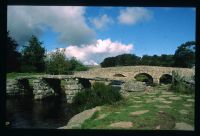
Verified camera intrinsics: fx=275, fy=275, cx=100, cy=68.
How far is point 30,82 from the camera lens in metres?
23.4

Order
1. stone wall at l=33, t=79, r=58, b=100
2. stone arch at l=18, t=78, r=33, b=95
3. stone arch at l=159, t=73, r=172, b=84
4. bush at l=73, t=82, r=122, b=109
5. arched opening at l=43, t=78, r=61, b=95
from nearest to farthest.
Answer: bush at l=73, t=82, r=122, b=109 → stone wall at l=33, t=79, r=58, b=100 → arched opening at l=43, t=78, r=61, b=95 → stone arch at l=18, t=78, r=33, b=95 → stone arch at l=159, t=73, r=172, b=84

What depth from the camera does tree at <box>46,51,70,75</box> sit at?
79.8 ft

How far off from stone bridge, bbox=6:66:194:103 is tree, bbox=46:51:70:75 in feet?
5.63

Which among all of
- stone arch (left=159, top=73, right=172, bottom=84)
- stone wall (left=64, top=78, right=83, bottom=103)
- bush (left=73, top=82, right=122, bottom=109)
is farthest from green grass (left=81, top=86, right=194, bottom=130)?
stone arch (left=159, top=73, right=172, bottom=84)

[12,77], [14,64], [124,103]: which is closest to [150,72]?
[12,77]

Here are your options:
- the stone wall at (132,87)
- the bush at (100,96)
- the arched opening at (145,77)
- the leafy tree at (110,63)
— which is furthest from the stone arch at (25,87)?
the stone wall at (132,87)

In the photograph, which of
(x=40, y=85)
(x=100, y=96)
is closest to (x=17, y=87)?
(x=40, y=85)

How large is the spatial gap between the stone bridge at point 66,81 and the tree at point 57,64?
1715 mm

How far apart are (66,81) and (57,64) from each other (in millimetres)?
7402

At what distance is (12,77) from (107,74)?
30.4ft

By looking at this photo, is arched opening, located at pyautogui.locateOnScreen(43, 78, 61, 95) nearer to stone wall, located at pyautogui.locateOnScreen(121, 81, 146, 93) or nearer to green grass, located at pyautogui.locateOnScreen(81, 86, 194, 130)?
stone wall, located at pyautogui.locateOnScreen(121, 81, 146, 93)

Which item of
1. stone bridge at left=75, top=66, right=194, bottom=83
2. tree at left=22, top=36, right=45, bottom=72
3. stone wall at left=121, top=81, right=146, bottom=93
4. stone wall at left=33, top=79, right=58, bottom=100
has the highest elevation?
tree at left=22, top=36, right=45, bottom=72

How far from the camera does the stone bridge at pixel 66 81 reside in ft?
57.8

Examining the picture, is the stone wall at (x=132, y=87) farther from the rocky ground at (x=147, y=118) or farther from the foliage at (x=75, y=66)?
the foliage at (x=75, y=66)
